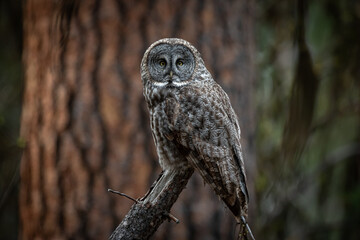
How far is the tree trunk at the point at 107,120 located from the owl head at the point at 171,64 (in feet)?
2.72

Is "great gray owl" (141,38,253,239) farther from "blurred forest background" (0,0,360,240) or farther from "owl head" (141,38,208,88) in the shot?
"blurred forest background" (0,0,360,240)

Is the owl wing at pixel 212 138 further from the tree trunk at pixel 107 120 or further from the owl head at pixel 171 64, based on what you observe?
the tree trunk at pixel 107 120

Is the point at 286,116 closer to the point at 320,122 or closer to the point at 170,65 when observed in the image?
the point at 320,122

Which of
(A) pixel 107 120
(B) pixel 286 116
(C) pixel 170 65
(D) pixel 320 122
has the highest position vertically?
(C) pixel 170 65

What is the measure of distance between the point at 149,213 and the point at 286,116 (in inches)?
69.6

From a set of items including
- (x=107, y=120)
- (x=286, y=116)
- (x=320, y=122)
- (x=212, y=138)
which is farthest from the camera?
(x=320, y=122)

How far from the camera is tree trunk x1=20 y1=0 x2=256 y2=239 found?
2441mm

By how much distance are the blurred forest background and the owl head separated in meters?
1.05

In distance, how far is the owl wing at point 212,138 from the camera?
1.49 m

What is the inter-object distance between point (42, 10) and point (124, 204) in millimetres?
1327

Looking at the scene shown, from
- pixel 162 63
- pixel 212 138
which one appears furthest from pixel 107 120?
pixel 212 138

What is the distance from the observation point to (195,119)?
1.55m

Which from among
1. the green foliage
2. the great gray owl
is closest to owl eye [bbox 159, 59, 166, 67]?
the great gray owl

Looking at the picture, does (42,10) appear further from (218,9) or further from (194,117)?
(194,117)
